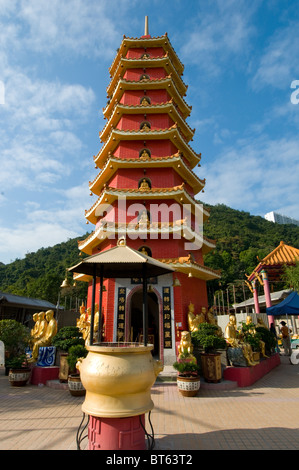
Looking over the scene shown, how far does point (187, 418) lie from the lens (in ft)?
19.6

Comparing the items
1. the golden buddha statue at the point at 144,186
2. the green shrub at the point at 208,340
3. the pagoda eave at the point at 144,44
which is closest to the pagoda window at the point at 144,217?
the golden buddha statue at the point at 144,186

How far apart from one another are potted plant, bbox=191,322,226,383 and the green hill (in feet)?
124

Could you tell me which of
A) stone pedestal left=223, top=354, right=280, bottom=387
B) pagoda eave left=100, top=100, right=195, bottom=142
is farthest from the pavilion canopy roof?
pagoda eave left=100, top=100, right=195, bottom=142

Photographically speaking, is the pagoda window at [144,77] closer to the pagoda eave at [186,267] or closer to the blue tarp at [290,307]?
the pagoda eave at [186,267]

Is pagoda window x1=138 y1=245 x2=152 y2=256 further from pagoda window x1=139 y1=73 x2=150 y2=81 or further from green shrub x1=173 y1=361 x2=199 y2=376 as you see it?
pagoda window x1=139 y1=73 x2=150 y2=81

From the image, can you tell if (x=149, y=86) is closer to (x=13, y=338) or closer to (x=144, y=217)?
(x=144, y=217)

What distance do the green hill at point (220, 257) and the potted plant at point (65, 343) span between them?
35504 millimetres

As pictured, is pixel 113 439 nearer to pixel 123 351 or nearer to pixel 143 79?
pixel 123 351

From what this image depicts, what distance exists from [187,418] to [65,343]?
5502 mm

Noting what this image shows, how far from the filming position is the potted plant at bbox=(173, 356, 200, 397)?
787cm

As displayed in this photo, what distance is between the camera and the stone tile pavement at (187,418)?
471 cm

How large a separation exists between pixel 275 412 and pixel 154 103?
53.2 ft

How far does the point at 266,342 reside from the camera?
12641 millimetres
